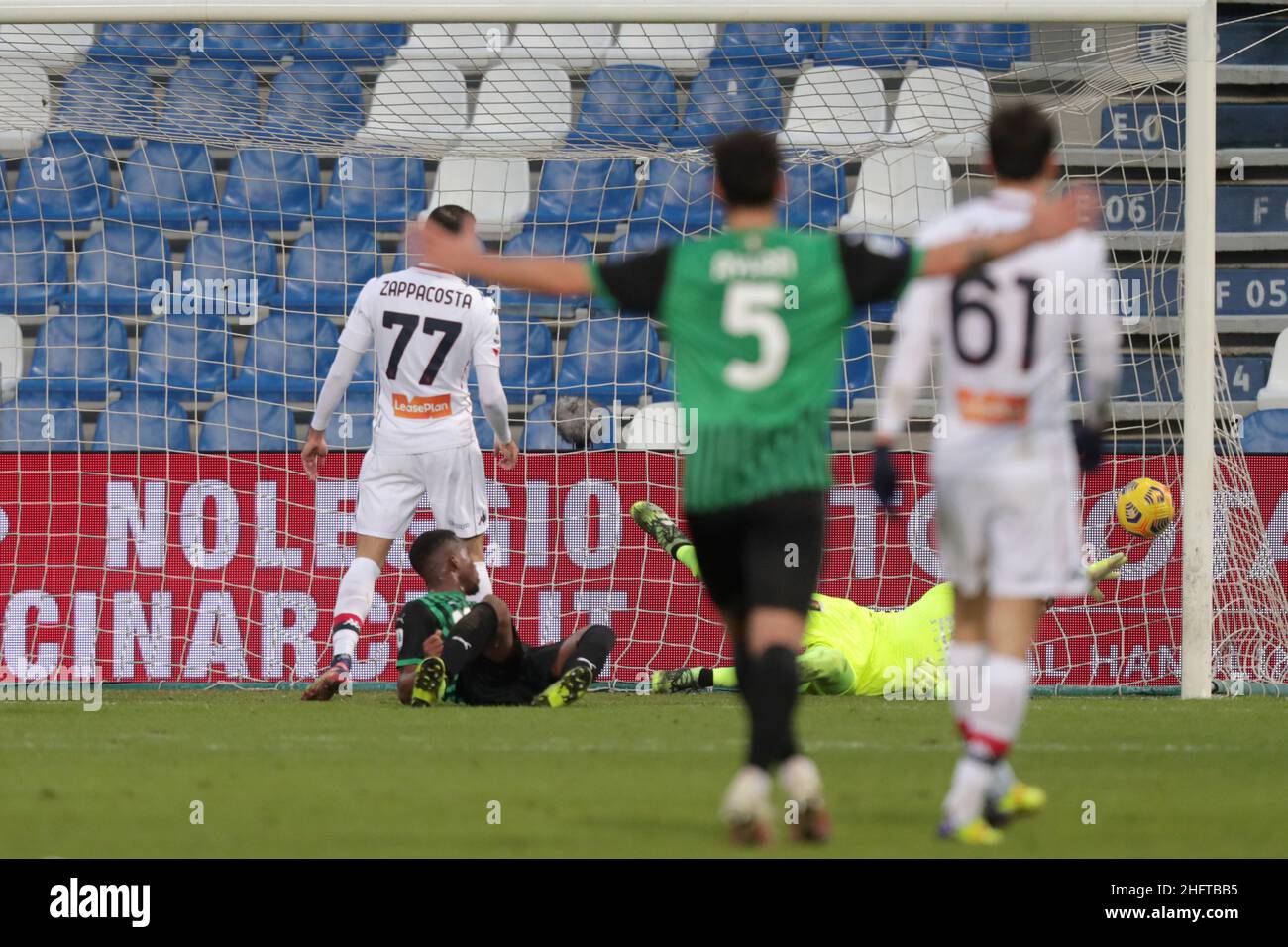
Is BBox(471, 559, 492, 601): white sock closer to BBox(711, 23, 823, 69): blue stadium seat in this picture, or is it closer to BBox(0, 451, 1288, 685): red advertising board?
BBox(0, 451, 1288, 685): red advertising board

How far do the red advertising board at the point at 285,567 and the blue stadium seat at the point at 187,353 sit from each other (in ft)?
4.82

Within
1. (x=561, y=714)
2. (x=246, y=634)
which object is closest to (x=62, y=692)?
(x=246, y=634)

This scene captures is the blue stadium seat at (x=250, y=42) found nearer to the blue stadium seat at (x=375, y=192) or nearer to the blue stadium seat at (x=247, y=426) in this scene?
the blue stadium seat at (x=375, y=192)

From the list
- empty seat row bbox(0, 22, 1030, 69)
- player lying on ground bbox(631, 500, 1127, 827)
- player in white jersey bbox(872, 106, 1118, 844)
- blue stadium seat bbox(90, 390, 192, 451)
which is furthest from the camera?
blue stadium seat bbox(90, 390, 192, 451)

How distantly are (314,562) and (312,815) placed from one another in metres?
5.65

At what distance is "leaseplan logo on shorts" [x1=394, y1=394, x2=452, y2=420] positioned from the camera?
831 cm

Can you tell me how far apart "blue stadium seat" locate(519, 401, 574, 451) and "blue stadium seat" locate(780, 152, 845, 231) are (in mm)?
1813

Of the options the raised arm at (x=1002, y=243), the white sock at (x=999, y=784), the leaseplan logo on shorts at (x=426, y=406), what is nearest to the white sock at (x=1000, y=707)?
the white sock at (x=999, y=784)

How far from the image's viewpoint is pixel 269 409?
1152 cm

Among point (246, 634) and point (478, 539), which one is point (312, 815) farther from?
point (246, 634)

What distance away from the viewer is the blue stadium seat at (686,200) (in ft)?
36.8

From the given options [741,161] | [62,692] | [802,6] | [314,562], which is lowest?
[62,692]

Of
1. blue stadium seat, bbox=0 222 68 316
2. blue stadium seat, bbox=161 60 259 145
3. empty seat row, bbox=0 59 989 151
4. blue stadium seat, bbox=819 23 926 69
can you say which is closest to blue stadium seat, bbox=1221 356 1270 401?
empty seat row, bbox=0 59 989 151

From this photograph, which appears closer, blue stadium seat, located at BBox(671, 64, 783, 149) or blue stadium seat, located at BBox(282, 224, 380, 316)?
blue stadium seat, located at BBox(671, 64, 783, 149)
